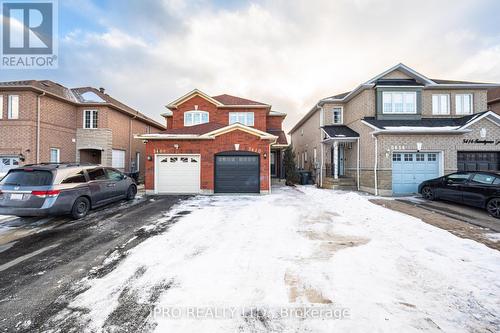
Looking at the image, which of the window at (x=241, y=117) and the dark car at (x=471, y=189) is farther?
the window at (x=241, y=117)

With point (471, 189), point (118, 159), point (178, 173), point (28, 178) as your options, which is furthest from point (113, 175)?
point (471, 189)

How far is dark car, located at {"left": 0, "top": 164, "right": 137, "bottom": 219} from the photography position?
5.95 meters

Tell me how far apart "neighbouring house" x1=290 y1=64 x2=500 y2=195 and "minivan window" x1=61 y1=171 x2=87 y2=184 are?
13610 mm

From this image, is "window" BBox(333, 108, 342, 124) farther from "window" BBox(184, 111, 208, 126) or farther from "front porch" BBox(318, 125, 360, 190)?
"window" BBox(184, 111, 208, 126)

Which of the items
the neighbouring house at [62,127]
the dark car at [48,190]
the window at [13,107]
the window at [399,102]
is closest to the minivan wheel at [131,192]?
the dark car at [48,190]

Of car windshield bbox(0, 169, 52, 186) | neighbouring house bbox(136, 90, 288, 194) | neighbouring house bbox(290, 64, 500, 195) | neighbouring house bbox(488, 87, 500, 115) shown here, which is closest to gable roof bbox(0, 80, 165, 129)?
neighbouring house bbox(136, 90, 288, 194)

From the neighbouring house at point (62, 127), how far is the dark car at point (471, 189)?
21.5 meters

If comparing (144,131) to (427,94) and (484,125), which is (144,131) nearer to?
(427,94)

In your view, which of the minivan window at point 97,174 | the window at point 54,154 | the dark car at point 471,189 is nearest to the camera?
the dark car at point 471,189

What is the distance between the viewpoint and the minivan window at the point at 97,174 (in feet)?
24.9

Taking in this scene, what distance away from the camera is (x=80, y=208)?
276 inches

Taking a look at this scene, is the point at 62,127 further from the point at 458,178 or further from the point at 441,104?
the point at 441,104

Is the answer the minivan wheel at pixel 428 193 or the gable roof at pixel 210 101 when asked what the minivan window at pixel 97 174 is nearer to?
the gable roof at pixel 210 101

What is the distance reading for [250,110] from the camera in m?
17.4
